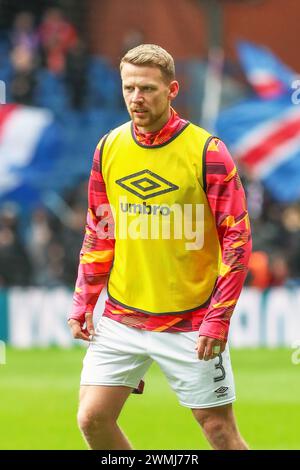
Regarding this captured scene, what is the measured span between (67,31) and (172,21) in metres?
1.89

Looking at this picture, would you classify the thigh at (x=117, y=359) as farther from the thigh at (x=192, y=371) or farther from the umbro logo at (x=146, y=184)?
the umbro logo at (x=146, y=184)

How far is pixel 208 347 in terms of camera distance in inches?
276

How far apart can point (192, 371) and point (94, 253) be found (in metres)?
0.93

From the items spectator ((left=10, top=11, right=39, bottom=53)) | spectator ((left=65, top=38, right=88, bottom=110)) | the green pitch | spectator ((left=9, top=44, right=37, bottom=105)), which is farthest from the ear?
spectator ((left=10, top=11, right=39, bottom=53))

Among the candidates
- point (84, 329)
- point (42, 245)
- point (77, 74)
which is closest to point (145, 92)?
point (84, 329)

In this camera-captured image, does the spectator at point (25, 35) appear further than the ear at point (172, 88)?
Yes

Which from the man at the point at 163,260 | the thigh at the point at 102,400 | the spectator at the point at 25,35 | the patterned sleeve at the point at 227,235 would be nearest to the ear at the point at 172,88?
the man at the point at 163,260

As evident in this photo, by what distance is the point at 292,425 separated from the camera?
11289mm

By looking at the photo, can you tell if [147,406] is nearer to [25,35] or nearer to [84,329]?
[84,329]

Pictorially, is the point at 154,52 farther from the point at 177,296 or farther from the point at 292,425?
the point at 292,425

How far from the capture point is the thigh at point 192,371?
23.5 feet

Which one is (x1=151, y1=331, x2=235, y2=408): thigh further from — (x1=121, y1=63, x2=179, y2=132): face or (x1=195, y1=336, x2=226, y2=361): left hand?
(x1=121, y1=63, x2=179, y2=132): face

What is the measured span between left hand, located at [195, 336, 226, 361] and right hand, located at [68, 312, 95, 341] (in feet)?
2.41

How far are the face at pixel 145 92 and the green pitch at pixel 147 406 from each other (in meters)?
3.56
